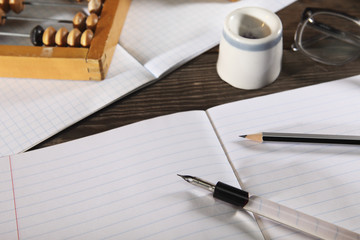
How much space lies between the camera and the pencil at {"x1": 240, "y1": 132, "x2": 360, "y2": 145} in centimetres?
54

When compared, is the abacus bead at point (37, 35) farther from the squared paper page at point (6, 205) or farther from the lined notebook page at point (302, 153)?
the lined notebook page at point (302, 153)

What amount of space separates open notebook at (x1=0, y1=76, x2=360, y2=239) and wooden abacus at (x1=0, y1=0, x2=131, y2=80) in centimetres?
12

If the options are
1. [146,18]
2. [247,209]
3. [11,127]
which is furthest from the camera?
[146,18]

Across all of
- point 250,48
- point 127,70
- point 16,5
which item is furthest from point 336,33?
point 16,5

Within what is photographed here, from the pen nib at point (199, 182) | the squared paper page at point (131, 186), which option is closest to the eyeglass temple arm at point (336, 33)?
the squared paper page at point (131, 186)

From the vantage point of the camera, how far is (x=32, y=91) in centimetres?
64

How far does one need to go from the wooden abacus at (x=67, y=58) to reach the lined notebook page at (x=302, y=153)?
205 millimetres

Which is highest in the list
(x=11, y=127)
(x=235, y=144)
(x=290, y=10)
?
(x=290, y=10)

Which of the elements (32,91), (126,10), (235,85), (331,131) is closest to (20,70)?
(32,91)

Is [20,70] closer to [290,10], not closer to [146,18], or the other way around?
[146,18]

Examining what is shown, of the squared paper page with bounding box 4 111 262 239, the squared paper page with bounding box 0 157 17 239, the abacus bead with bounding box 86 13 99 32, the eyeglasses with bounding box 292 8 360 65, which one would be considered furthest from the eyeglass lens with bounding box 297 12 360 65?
the squared paper page with bounding box 0 157 17 239

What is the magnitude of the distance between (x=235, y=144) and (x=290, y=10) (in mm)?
345

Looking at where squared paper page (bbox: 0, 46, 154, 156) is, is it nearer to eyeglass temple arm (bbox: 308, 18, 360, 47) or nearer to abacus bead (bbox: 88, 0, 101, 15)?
abacus bead (bbox: 88, 0, 101, 15)

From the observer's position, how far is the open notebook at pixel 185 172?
0.48 metres
